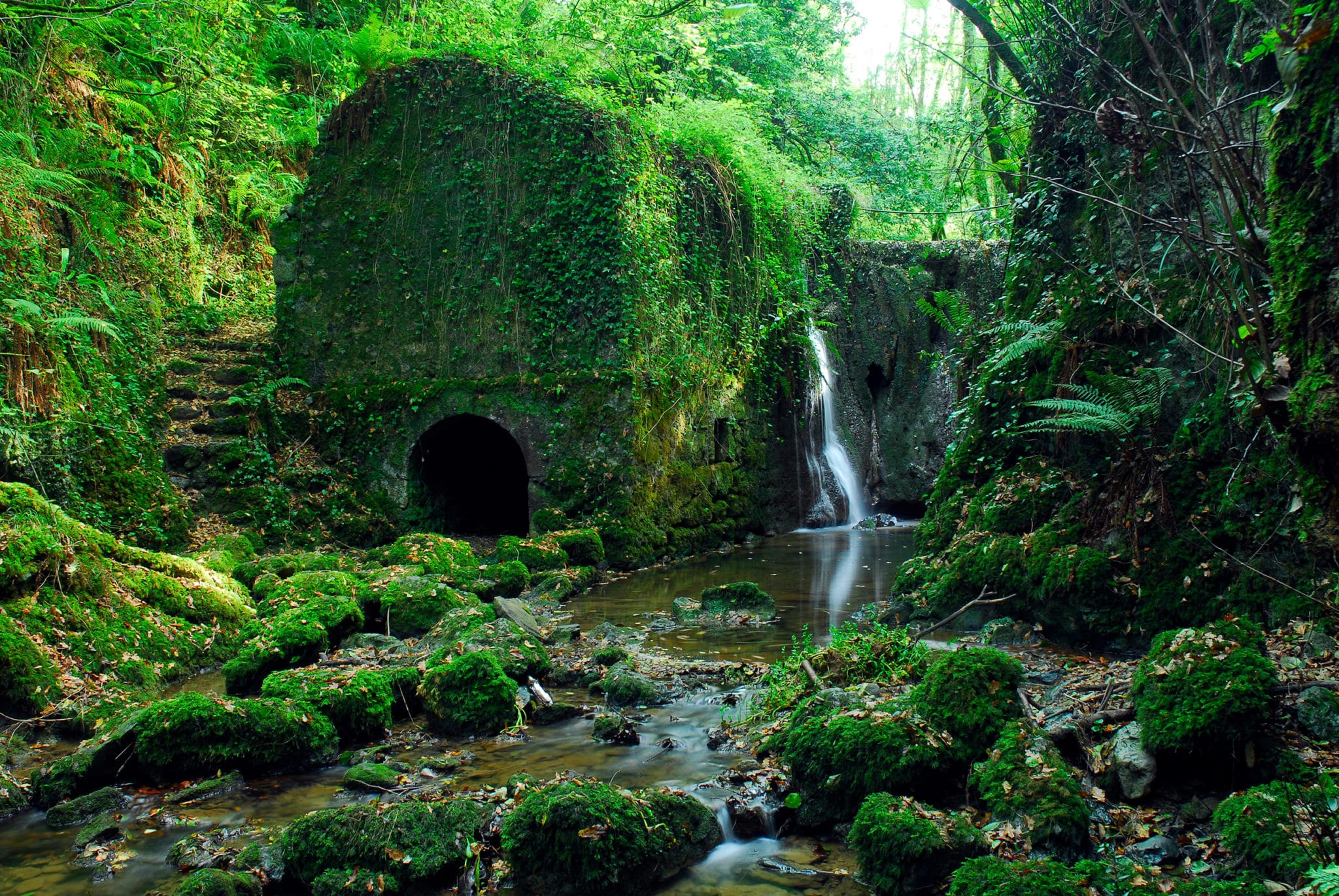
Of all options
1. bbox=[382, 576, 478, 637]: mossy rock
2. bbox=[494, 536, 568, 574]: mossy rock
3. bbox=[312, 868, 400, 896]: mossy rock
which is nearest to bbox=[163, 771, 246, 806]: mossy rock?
bbox=[312, 868, 400, 896]: mossy rock

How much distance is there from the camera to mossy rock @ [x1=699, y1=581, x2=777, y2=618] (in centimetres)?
819

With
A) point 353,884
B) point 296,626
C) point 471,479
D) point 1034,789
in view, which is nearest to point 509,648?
point 296,626

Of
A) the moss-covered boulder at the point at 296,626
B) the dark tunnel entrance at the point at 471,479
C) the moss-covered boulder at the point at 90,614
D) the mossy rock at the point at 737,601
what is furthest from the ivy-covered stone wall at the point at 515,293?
the moss-covered boulder at the point at 90,614

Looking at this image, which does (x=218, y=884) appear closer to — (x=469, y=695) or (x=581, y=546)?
(x=469, y=695)

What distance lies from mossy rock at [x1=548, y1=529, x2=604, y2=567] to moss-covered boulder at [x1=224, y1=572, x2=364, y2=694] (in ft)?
10.3

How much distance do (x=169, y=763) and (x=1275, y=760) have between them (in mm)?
5064

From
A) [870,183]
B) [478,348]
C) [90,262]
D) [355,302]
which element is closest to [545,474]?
[478,348]

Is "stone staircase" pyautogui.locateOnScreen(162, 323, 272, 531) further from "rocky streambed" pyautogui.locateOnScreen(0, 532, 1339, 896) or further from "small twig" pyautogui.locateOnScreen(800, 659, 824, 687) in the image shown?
"small twig" pyautogui.locateOnScreen(800, 659, 824, 687)

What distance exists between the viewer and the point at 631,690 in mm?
5625

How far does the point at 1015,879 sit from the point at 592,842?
153 centimetres

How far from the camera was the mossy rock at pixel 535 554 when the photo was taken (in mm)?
10055

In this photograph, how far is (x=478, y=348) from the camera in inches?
472

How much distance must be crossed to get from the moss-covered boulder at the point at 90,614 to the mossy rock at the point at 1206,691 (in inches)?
228

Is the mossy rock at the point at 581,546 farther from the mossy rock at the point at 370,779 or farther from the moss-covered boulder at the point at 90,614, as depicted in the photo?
the mossy rock at the point at 370,779
